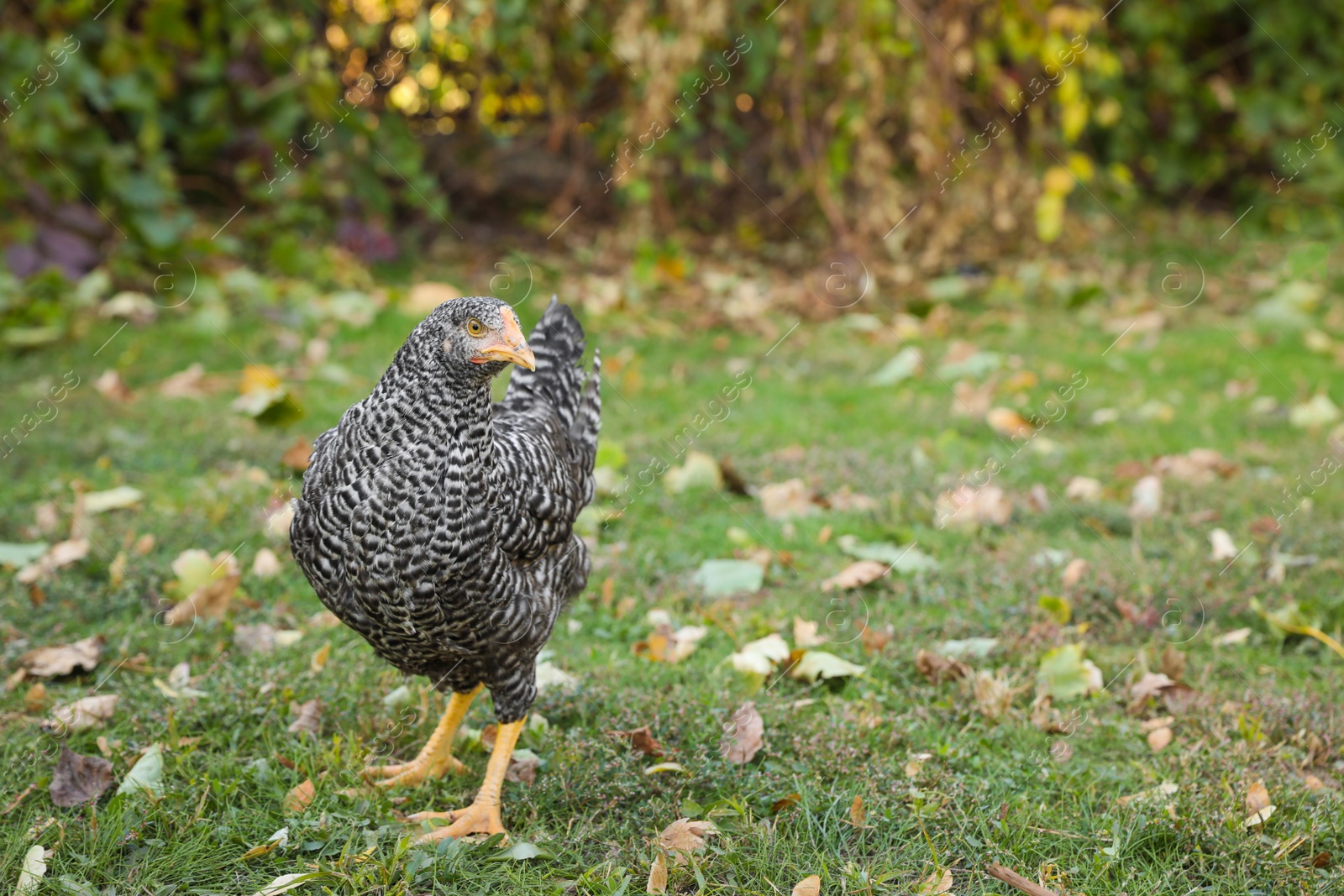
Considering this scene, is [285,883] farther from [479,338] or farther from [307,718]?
A: [479,338]

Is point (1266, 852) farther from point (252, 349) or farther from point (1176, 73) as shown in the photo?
point (1176, 73)

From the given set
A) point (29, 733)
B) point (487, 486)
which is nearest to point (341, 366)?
point (29, 733)

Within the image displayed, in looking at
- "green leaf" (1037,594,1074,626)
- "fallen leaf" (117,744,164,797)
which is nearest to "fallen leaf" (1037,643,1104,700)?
"green leaf" (1037,594,1074,626)

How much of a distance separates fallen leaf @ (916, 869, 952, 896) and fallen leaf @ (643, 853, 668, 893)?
488 millimetres

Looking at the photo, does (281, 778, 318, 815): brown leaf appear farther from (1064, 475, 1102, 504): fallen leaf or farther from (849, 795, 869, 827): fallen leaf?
(1064, 475, 1102, 504): fallen leaf

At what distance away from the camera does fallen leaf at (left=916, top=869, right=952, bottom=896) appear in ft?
7.17

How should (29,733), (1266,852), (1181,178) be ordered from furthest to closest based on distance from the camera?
1. (1181,178)
2. (29,733)
3. (1266,852)

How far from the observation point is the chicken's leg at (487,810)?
7.83 ft

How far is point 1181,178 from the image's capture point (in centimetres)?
912

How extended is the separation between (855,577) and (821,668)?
1.96 feet

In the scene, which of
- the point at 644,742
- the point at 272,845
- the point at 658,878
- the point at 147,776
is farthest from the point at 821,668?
the point at 147,776

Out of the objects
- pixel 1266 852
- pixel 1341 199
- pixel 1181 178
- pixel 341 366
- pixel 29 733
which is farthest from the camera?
pixel 1181 178

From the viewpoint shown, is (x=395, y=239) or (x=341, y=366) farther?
(x=395, y=239)

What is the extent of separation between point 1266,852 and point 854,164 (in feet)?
17.9
